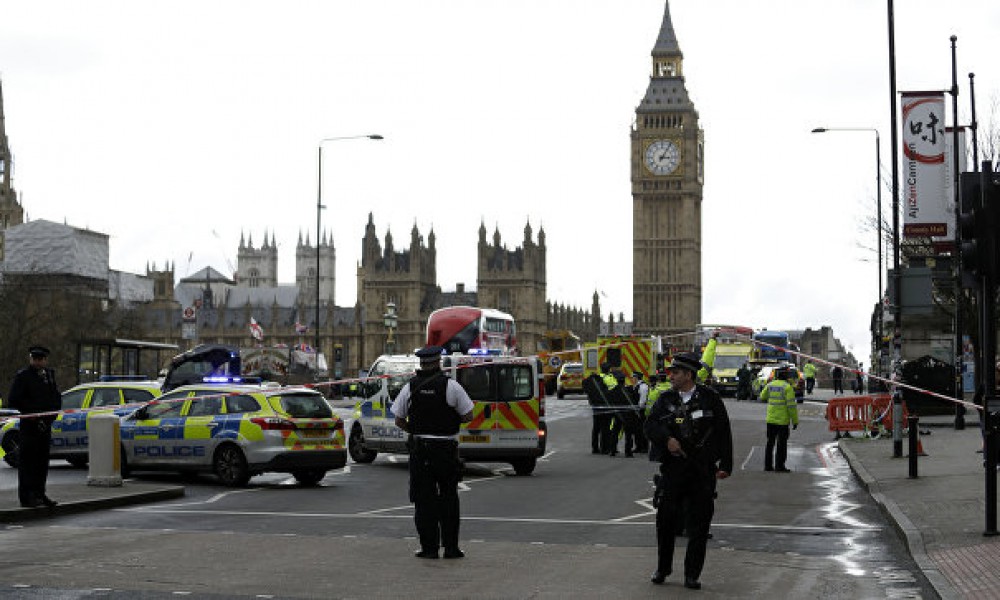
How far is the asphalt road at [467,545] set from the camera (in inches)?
417

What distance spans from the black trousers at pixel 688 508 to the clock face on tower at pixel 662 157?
16861 centimetres

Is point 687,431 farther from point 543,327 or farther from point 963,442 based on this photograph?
point 543,327

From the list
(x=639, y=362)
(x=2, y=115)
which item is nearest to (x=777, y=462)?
(x=639, y=362)

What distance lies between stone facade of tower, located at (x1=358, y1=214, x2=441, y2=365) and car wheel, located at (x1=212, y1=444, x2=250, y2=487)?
16114cm

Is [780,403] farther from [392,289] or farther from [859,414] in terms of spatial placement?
[392,289]

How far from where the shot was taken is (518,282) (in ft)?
591

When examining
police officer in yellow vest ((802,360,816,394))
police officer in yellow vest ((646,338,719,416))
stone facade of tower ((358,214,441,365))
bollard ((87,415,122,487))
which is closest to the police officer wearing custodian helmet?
police officer in yellow vest ((646,338,719,416))

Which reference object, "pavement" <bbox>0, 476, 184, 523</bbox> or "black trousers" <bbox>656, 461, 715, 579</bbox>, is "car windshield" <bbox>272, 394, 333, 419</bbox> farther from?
"black trousers" <bbox>656, 461, 715, 579</bbox>

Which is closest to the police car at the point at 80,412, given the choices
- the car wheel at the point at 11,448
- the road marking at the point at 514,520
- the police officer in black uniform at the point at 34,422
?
the car wheel at the point at 11,448

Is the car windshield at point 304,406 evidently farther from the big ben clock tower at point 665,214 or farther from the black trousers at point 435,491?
the big ben clock tower at point 665,214

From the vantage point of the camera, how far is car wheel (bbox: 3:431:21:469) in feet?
78.6

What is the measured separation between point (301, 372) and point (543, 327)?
296 ft

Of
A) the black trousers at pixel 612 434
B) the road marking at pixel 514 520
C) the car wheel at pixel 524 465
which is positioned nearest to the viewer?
the road marking at pixel 514 520

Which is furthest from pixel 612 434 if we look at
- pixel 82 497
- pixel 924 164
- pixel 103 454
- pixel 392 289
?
pixel 392 289
